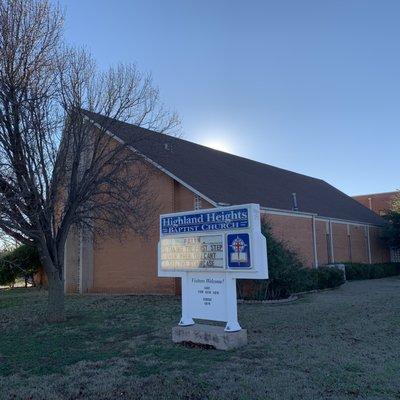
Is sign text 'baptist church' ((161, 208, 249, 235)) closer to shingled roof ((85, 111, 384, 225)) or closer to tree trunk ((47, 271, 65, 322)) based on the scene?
tree trunk ((47, 271, 65, 322))

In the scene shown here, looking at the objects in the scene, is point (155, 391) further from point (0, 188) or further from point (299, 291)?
point (299, 291)

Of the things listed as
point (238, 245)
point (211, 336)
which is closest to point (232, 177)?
point (238, 245)

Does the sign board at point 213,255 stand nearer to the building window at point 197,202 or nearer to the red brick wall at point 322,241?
the building window at point 197,202

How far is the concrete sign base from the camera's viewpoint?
9078 millimetres

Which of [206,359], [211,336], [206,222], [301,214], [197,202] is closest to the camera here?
[206,359]

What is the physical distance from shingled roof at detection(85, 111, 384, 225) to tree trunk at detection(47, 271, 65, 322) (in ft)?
14.9

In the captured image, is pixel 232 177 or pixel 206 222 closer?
pixel 206 222

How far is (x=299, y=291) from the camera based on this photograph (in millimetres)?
19188

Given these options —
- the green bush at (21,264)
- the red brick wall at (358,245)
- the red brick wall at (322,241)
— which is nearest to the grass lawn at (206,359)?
the red brick wall at (322,241)

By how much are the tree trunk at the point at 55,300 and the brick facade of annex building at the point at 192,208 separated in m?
3.53

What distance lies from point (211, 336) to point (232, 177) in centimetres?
1700

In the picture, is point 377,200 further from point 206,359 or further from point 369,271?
point 206,359

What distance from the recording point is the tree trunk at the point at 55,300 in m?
13.5

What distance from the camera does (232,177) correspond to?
84.5ft
